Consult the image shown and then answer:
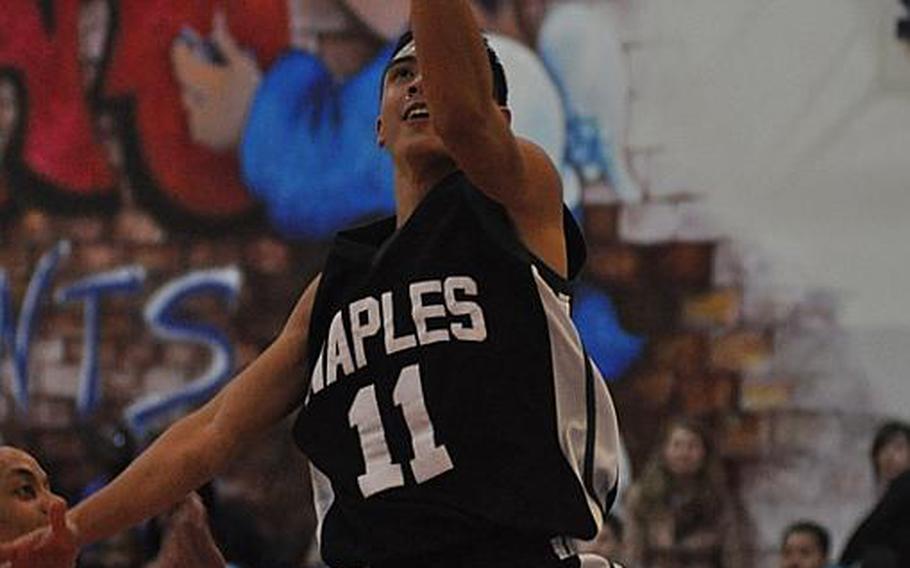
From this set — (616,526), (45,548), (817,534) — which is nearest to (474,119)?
(45,548)

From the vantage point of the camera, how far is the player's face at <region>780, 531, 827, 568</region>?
1064cm

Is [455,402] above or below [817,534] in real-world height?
above

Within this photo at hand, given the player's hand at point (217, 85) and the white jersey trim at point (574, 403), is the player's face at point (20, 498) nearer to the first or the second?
the white jersey trim at point (574, 403)

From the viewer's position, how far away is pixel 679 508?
11.7 m

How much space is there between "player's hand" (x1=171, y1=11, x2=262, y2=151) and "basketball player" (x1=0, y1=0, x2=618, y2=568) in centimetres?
840

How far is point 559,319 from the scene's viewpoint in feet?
15.4

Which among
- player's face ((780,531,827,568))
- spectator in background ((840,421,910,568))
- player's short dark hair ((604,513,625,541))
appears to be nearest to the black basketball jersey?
spectator in background ((840,421,910,568))

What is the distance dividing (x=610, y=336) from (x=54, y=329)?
292cm

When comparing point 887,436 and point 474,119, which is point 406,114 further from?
point 887,436

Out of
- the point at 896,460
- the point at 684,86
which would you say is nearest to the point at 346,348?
the point at 896,460

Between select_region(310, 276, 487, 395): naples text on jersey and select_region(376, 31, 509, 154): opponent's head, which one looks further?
select_region(376, 31, 509, 154): opponent's head

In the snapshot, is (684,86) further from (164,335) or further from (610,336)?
(164,335)

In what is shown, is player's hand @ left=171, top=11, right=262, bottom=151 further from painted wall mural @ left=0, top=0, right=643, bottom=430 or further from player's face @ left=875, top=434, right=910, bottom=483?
player's face @ left=875, top=434, right=910, bottom=483

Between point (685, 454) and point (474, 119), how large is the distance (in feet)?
24.0
